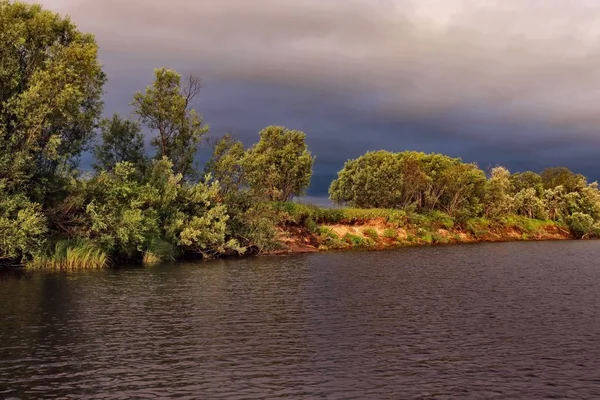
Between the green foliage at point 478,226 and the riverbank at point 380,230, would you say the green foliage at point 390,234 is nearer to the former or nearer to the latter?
the riverbank at point 380,230

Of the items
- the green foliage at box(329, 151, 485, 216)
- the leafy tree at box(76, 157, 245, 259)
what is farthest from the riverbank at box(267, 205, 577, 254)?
the leafy tree at box(76, 157, 245, 259)

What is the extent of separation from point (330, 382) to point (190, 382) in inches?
171

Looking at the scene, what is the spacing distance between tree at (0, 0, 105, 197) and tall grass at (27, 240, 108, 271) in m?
5.60

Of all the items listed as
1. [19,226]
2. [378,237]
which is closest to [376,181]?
[378,237]

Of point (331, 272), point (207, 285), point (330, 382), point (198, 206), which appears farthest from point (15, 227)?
point (330, 382)

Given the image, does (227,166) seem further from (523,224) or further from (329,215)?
(523,224)

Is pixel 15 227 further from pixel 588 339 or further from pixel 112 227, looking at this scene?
pixel 588 339

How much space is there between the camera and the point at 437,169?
11962 cm

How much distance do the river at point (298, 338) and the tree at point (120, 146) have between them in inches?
959

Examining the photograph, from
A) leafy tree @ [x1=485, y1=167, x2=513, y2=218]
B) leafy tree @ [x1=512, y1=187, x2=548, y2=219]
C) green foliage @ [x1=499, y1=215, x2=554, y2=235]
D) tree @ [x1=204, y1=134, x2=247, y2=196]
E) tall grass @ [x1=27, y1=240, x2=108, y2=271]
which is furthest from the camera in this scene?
leafy tree @ [x1=512, y1=187, x2=548, y2=219]

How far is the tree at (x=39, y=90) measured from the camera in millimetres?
45938

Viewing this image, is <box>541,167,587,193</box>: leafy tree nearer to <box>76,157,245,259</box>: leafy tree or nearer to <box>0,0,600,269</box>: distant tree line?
<box>0,0,600,269</box>: distant tree line

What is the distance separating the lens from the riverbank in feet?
269

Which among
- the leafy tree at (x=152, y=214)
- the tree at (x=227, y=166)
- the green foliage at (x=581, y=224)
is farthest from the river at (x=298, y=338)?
the green foliage at (x=581, y=224)
